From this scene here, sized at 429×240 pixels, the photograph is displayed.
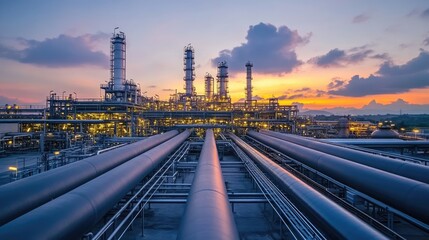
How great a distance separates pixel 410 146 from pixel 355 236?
19822mm

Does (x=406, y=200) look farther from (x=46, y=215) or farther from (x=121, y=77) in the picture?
(x=121, y=77)

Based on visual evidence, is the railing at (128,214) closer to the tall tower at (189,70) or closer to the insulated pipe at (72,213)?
the insulated pipe at (72,213)

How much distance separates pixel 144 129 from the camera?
29719 millimetres

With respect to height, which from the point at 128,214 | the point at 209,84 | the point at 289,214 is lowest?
the point at 128,214

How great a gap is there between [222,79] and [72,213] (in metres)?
40.2

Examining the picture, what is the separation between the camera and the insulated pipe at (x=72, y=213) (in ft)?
10.4

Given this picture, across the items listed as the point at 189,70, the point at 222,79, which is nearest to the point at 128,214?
the point at 189,70

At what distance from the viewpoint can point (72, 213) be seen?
3.90 m

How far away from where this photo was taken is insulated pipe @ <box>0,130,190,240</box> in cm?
318

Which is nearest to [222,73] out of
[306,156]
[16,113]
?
[16,113]

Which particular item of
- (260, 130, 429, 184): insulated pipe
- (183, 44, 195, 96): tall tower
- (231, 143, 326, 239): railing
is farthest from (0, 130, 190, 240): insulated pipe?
(183, 44, 195, 96): tall tower

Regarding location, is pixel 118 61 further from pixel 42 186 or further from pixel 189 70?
pixel 42 186

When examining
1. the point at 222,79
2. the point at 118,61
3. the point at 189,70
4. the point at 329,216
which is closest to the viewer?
the point at 329,216

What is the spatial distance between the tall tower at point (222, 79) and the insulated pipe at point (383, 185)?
34.0 m
